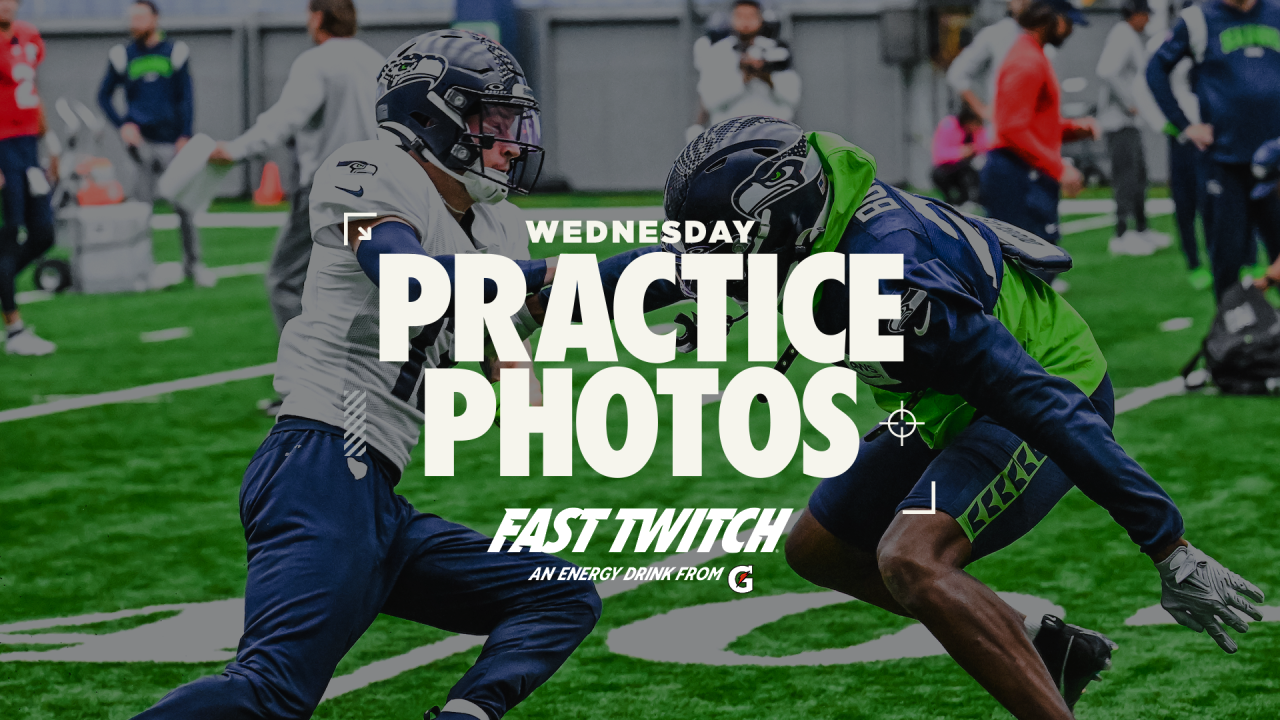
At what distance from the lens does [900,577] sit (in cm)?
341

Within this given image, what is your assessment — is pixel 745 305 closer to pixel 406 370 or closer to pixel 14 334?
pixel 406 370

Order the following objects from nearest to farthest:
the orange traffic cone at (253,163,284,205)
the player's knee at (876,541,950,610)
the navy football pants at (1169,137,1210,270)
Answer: the player's knee at (876,541,950,610) < the navy football pants at (1169,137,1210,270) < the orange traffic cone at (253,163,284,205)

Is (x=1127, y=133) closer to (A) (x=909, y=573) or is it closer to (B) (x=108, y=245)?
(B) (x=108, y=245)

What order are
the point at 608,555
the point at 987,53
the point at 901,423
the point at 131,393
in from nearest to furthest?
the point at 901,423, the point at 608,555, the point at 131,393, the point at 987,53

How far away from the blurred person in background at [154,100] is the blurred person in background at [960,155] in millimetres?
7805

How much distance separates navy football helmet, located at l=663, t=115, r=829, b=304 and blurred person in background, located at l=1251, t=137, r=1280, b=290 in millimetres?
5815

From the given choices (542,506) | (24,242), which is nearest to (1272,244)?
(542,506)

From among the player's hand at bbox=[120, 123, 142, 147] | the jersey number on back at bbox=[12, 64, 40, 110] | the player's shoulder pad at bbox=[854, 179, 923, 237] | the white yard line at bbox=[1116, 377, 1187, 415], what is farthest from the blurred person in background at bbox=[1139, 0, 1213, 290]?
the player's hand at bbox=[120, 123, 142, 147]

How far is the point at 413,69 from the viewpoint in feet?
12.5

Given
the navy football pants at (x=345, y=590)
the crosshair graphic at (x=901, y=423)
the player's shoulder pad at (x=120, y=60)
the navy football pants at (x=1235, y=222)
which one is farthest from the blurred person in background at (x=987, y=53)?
the player's shoulder pad at (x=120, y=60)

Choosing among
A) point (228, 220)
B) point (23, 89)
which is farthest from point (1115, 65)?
point (228, 220)

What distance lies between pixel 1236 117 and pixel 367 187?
21.6 ft

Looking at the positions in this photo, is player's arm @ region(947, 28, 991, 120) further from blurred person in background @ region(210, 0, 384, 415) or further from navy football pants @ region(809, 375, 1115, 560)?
navy football pants @ region(809, 375, 1115, 560)

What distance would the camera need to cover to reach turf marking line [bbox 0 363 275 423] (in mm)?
8891
